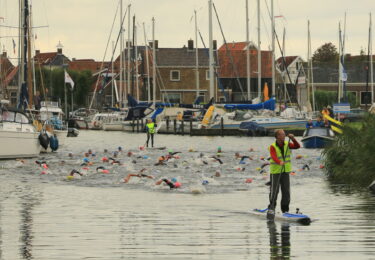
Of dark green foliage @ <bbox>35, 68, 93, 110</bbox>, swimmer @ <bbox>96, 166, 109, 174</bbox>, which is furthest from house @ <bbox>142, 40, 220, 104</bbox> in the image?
swimmer @ <bbox>96, 166, 109, 174</bbox>

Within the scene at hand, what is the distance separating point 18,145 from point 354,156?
20577 millimetres

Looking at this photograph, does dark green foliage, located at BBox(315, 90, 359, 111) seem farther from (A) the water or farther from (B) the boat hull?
(A) the water

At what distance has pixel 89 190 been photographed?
101 feet

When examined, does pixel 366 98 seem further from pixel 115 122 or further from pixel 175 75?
pixel 175 75

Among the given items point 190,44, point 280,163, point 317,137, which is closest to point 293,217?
point 280,163

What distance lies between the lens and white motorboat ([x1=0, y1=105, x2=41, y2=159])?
1850 inches

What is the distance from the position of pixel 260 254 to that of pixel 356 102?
373 ft

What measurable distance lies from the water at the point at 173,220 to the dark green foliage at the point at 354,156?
2.35 ft

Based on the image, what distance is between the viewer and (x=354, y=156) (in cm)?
3250

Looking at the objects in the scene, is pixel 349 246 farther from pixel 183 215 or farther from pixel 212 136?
pixel 212 136

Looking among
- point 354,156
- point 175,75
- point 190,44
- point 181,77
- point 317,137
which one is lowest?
point 317,137

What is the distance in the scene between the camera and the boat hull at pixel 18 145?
46909 mm

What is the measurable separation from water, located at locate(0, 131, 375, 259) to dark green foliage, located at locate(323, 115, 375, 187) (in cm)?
72

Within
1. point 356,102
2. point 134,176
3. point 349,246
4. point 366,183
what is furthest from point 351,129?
point 356,102
